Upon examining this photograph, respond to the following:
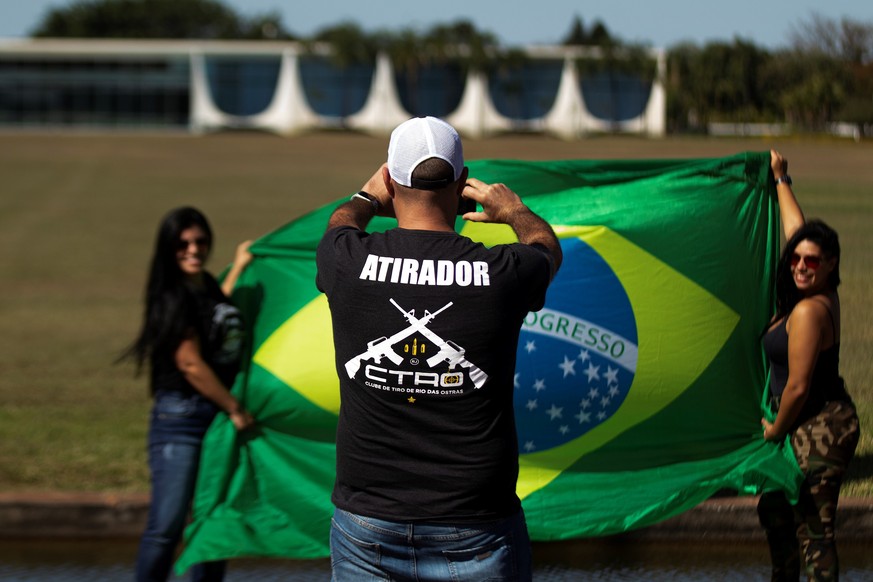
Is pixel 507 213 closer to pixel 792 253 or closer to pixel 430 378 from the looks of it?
pixel 430 378

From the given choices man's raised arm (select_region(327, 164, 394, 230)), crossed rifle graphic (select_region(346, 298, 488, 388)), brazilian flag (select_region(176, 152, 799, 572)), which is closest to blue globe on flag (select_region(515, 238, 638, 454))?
brazilian flag (select_region(176, 152, 799, 572))

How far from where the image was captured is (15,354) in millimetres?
10375

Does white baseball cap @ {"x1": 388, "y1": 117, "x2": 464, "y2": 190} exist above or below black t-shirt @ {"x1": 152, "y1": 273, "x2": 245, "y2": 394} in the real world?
above

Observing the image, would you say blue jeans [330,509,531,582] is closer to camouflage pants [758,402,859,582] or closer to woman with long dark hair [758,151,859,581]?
woman with long dark hair [758,151,859,581]

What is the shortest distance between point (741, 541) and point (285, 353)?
8.23 ft

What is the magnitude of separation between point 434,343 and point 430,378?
3.5 inches

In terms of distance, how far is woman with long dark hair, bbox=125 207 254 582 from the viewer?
446 cm

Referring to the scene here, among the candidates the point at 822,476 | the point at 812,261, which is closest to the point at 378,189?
the point at 812,261

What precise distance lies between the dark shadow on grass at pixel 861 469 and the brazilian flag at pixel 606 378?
4.79ft

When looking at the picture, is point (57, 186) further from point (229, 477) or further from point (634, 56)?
point (634, 56)

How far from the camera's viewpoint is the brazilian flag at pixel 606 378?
16.0 feet

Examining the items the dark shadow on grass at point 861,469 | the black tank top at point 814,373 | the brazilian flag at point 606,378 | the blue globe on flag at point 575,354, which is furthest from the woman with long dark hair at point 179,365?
the dark shadow on grass at point 861,469

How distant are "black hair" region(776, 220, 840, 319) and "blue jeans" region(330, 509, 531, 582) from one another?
2.00 meters

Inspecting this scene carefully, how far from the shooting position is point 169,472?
449 centimetres
